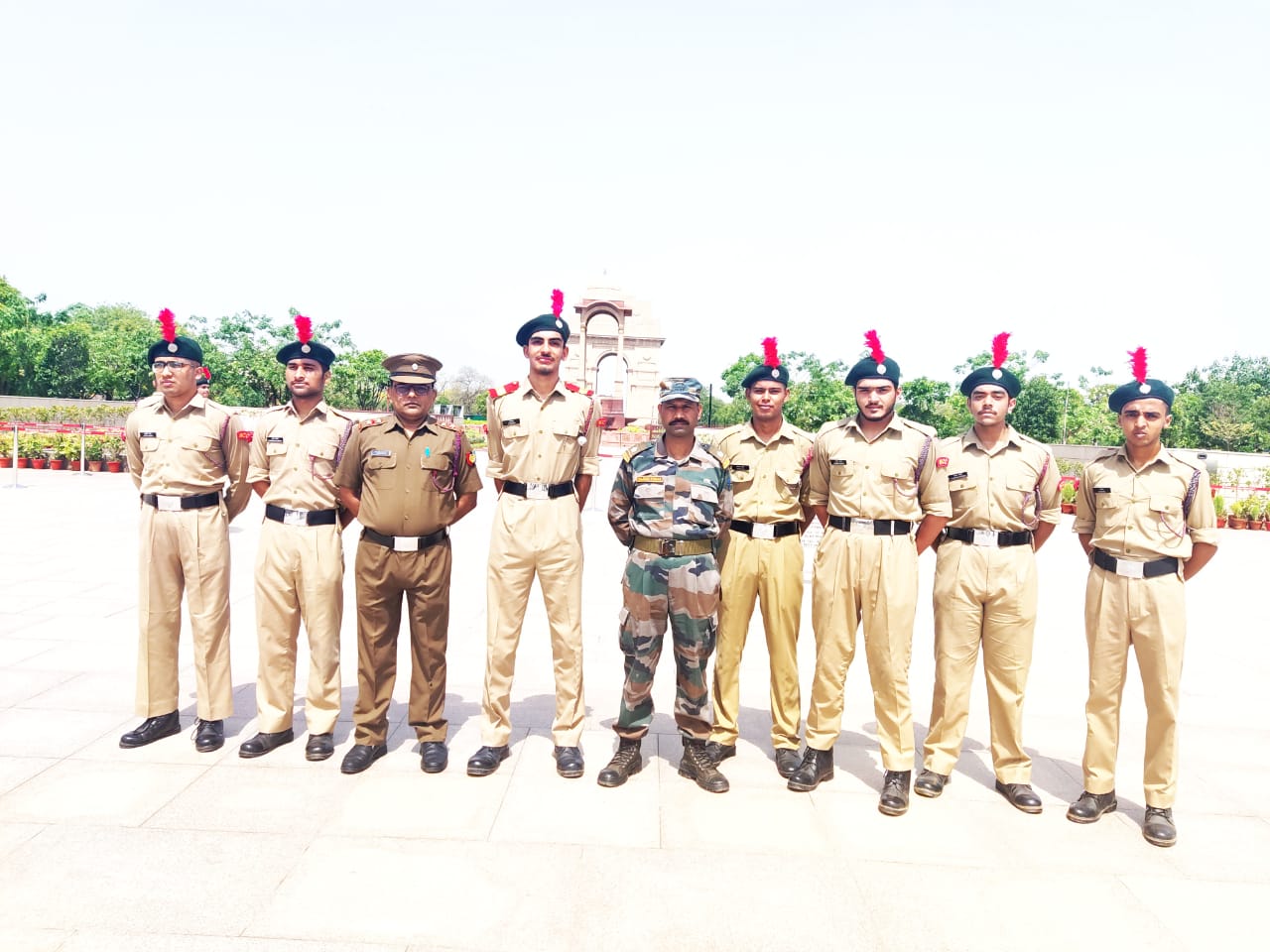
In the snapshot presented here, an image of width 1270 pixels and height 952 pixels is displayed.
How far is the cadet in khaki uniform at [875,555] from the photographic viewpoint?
3846mm

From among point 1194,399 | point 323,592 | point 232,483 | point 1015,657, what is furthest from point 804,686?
point 1194,399

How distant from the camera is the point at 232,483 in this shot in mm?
4418

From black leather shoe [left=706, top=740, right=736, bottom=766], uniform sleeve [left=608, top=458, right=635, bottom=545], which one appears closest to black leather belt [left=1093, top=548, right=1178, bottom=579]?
black leather shoe [left=706, top=740, right=736, bottom=766]

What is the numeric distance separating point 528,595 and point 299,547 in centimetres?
120

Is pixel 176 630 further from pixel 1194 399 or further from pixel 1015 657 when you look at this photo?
pixel 1194 399

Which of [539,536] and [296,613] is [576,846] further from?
[296,613]

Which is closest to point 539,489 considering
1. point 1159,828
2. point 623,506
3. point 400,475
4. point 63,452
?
point 623,506

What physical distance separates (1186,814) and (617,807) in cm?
265

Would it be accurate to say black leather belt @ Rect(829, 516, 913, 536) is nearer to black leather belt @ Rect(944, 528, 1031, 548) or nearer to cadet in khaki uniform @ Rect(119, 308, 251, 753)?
black leather belt @ Rect(944, 528, 1031, 548)

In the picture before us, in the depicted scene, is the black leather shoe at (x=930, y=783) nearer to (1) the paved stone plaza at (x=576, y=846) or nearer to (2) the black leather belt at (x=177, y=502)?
(1) the paved stone plaza at (x=576, y=846)

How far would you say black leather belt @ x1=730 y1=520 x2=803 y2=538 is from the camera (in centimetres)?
408

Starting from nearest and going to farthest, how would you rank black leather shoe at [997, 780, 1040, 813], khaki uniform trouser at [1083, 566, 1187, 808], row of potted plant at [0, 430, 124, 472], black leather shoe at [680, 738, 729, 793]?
khaki uniform trouser at [1083, 566, 1187, 808], black leather shoe at [997, 780, 1040, 813], black leather shoe at [680, 738, 729, 793], row of potted plant at [0, 430, 124, 472]

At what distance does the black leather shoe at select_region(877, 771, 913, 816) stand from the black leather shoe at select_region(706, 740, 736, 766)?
0.78 metres

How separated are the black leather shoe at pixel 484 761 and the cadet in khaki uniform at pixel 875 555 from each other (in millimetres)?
1468
